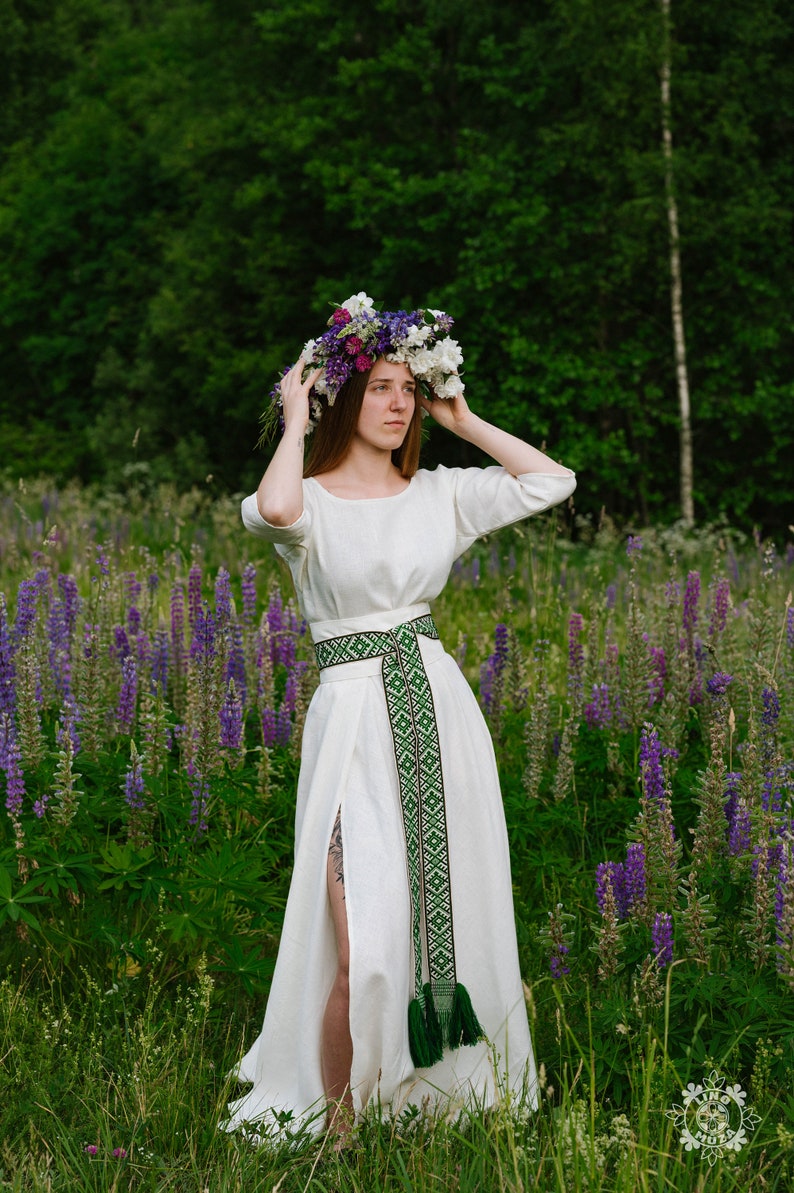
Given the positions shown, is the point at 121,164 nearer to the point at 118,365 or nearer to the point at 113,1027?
the point at 118,365

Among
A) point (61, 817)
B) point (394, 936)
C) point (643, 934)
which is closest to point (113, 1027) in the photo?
point (61, 817)

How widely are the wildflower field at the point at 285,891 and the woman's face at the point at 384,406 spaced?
117 centimetres

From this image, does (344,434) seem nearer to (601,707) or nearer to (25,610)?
(25,610)

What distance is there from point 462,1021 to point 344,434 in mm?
1539

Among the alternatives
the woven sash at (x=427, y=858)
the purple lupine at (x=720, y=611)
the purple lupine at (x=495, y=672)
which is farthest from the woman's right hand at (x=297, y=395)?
the purple lupine at (x=720, y=611)

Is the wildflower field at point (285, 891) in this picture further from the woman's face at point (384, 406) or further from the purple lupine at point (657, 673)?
the woman's face at point (384, 406)

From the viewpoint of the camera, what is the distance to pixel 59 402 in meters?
28.7

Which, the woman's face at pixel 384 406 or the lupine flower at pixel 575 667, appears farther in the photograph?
the lupine flower at pixel 575 667

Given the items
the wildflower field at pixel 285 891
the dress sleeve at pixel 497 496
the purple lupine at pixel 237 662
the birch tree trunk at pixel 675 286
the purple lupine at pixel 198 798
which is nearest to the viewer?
the wildflower field at pixel 285 891

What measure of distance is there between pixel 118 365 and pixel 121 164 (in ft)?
16.4

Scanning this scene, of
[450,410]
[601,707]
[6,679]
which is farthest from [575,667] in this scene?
[6,679]

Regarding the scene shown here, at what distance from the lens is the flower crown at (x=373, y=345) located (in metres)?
3.20

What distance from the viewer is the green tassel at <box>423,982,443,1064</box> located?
305 cm

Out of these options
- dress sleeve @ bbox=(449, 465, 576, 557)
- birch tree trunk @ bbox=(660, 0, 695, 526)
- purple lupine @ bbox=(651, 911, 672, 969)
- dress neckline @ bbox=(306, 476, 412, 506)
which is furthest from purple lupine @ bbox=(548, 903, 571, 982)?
birch tree trunk @ bbox=(660, 0, 695, 526)
